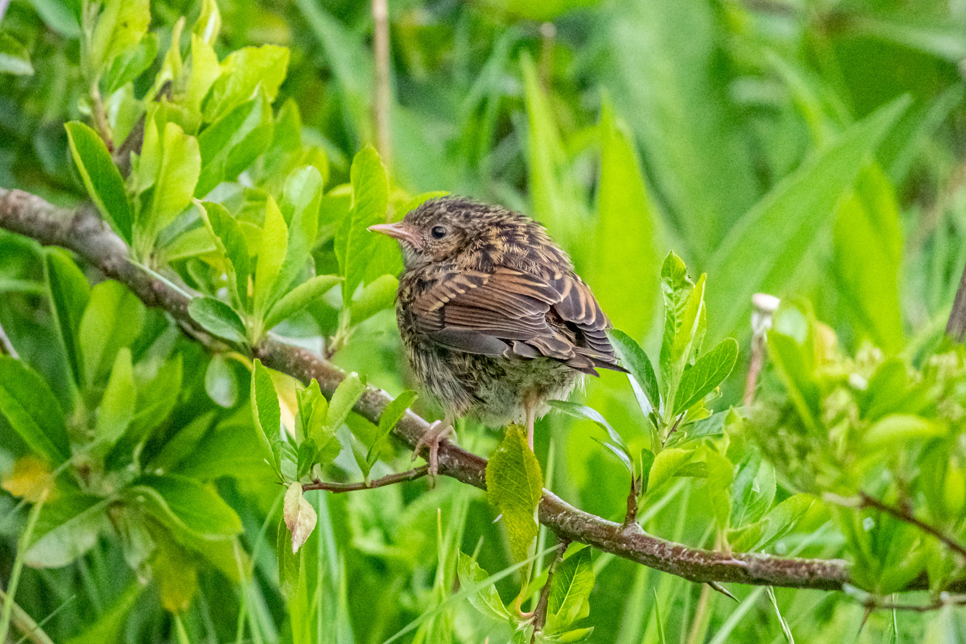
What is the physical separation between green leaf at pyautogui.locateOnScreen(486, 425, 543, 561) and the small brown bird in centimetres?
39

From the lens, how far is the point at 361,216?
1.88 meters

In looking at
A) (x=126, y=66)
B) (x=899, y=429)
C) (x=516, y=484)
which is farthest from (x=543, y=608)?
(x=126, y=66)

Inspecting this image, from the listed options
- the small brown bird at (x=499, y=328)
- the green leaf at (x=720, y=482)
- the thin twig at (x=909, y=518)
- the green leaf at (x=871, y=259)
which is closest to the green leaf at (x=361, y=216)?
the small brown bird at (x=499, y=328)

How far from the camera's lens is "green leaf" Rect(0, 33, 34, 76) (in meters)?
2.13

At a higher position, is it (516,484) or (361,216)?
(361,216)

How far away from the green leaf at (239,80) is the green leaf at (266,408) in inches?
28.9

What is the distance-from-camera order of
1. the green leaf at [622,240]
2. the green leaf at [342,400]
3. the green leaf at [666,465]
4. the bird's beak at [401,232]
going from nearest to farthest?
the green leaf at [666,465] < the green leaf at [342,400] < the bird's beak at [401,232] < the green leaf at [622,240]

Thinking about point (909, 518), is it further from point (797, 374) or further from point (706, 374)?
point (706, 374)

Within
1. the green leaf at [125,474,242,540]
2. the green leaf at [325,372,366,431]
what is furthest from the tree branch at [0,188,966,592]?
the green leaf at [125,474,242,540]

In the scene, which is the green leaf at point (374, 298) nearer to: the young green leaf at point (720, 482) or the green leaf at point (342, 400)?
the green leaf at point (342, 400)

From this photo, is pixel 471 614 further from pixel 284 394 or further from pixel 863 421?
pixel 863 421

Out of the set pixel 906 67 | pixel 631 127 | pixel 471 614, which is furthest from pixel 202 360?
pixel 906 67

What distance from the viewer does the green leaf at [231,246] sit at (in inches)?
67.4

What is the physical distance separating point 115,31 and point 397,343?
152cm
